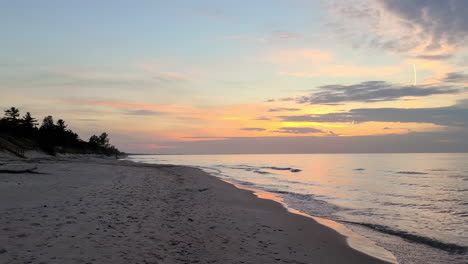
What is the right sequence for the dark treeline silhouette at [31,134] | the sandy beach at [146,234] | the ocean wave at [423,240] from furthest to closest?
the dark treeline silhouette at [31,134]
the ocean wave at [423,240]
the sandy beach at [146,234]

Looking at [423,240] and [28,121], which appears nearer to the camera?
[423,240]

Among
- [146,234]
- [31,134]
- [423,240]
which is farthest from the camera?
[31,134]

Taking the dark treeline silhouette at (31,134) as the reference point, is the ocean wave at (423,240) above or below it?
below

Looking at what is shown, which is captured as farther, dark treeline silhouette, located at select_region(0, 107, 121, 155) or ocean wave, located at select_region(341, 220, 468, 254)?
dark treeline silhouette, located at select_region(0, 107, 121, 155)

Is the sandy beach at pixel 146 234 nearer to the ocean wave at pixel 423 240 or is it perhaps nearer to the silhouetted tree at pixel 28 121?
the ocean wave at pixel 423 240

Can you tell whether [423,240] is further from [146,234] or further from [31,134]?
[31,134]

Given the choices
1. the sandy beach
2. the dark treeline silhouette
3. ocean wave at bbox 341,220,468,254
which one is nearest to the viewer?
the sandy beach

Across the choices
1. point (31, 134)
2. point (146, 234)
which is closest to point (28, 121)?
point (31, 134)

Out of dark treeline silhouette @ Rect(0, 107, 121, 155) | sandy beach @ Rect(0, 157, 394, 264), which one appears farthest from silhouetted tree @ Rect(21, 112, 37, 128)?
sandy beach @ Rect(0, 157, 394, 264)

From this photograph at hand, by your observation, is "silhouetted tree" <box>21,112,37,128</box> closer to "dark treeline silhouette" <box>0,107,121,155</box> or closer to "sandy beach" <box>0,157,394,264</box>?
"dark treeline silhouette" <box>0,107,121,155</box>

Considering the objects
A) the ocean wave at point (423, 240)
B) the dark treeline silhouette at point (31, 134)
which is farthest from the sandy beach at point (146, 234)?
the dark treeline silhouette at point (31, 134)

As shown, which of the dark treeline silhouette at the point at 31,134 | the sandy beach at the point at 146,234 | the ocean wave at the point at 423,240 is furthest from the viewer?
the dark treeline silhouette at the point at 31,134

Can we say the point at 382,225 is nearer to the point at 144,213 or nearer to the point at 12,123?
the point at 144,213

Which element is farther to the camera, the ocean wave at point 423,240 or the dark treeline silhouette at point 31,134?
the dark treeline silhouette at point 31,134
